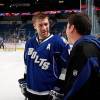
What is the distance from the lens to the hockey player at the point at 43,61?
2197 millimetres

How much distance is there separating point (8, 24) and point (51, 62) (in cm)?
1781

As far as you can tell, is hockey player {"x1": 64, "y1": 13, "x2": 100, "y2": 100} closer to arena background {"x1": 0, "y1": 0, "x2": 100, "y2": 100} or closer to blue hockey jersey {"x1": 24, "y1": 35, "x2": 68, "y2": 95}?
A: blue hockey jersey {"x1": 24, "y1": 35, "x2": 68, "y2": 95}

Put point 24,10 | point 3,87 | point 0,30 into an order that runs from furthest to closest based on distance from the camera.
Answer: point 24,10 → point 0,30 → point 3,87

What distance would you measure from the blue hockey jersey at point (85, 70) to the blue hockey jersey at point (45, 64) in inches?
24.6

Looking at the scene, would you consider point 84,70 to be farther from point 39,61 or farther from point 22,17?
point 22,17

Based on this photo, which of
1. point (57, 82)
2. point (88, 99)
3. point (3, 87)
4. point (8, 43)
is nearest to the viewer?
point (88, 99)

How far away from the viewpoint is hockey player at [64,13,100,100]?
4.86 feet

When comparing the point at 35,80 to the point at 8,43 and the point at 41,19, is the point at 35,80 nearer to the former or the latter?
the point at 41,19

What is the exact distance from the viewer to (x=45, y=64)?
2.20 meters

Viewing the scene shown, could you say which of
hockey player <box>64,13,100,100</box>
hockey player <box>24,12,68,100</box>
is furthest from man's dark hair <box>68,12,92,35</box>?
hockey player <box>24,12,68,100</box>

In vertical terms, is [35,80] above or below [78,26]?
below

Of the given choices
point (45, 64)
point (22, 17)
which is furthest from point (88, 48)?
point (22, 17)

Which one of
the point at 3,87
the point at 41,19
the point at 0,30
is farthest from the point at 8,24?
the point at 41,19

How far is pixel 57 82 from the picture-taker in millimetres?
2199
